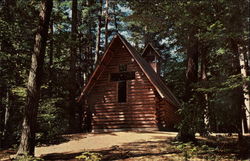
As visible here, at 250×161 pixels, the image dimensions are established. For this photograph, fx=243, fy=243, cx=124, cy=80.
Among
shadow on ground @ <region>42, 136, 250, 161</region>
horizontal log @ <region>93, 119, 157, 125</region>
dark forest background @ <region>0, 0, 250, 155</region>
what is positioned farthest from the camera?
horizontal log @ <region>93, 119, 157, 125</region>

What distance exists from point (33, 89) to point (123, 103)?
972cm

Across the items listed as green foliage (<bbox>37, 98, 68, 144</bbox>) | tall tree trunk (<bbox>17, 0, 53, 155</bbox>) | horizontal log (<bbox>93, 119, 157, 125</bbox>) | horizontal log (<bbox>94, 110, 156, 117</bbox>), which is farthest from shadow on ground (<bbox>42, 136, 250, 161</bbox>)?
horizontal log (<bbox>94, 110, 156, 117</bbox>)

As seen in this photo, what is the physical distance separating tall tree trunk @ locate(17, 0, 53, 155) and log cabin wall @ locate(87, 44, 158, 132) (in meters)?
9.43

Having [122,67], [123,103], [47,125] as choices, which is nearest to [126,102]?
[123,103]

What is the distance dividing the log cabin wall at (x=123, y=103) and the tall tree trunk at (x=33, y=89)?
9.43 m

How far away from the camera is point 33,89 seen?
8.70 m

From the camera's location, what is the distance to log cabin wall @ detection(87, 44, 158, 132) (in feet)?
56.0

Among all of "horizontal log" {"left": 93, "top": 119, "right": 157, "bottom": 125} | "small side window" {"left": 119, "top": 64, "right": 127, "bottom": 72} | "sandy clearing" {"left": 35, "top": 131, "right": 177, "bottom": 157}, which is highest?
"small side window" {"left": 119, "top": 64, "right": 127, "bottom": 72}

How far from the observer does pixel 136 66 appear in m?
17.9

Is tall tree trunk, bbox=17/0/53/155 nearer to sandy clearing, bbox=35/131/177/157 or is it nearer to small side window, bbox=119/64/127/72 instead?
sandy clearing, bbox=35/131/177/157

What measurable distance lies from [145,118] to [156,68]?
1153 cm

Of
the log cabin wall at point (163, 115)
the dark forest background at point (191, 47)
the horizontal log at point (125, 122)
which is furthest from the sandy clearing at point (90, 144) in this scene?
the log cabin wall at point (163, 115)

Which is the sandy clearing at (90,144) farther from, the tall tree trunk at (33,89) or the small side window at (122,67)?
the small side window at (122,67)

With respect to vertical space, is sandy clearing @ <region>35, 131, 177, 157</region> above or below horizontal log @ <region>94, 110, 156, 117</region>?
below
